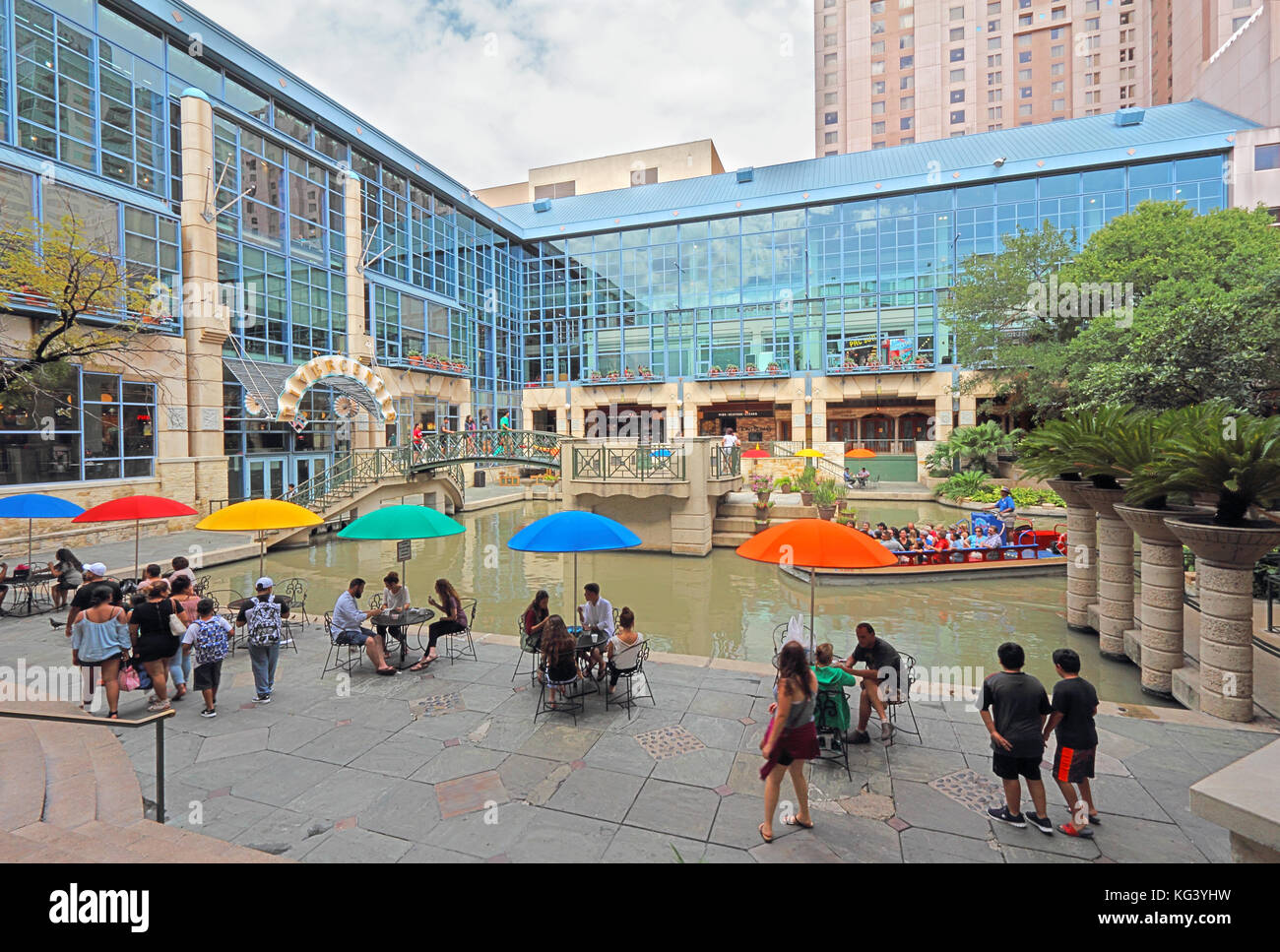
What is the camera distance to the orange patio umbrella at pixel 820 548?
23.4ft

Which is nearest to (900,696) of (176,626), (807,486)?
(176,626)

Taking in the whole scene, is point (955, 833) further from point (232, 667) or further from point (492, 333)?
point (492, 333)

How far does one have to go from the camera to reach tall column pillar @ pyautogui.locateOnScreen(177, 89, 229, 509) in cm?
2236

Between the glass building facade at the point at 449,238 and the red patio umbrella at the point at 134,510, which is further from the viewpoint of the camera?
the glass building facade at the point at 449,238

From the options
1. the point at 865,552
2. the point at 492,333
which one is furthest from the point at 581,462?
the point at 492,333

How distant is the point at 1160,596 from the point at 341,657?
12.1 meters

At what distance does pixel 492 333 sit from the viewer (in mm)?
46125

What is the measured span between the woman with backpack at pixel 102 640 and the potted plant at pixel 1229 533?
42.3 ft

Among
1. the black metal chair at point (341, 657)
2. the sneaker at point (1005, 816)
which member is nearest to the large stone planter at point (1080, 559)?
the sneaker at point (1005, 816)

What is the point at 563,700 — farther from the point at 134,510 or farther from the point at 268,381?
the point at 268,381

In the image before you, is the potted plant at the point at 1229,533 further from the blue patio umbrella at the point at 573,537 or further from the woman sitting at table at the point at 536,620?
the woman sitting at table at the point at 536,620

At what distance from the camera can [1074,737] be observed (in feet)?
16.6
